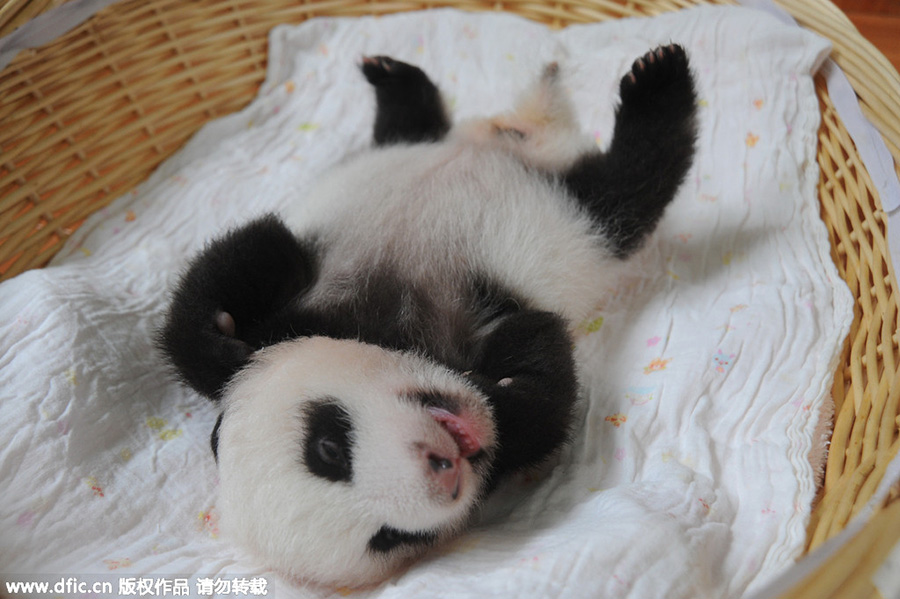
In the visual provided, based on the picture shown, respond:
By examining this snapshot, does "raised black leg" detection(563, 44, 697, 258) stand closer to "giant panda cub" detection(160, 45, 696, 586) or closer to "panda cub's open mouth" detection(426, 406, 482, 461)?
"giant panda cub" detection(160, 45, 696, 586)

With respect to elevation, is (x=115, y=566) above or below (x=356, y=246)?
below

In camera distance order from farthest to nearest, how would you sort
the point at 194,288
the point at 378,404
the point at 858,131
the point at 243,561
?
the point at 858,131 < the point at 194,288 < the point at 243,561 < the point at 378,404

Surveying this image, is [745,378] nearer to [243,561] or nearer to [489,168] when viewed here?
[489,168]

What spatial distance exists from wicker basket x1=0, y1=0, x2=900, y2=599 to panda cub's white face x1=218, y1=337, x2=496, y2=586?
59cm

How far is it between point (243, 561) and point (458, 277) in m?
0.69

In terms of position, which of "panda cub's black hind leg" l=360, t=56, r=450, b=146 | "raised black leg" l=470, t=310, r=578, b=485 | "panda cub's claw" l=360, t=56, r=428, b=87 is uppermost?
"panda cub's claw" l=360, t=56, r=428, b=87

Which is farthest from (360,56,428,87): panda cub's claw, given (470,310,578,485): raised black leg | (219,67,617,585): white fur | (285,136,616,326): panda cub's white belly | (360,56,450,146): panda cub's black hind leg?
(470,310,578,485): raised black leg

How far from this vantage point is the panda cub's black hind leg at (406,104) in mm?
1970

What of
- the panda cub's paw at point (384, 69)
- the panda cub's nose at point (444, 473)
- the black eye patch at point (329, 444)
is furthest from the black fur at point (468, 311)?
the panda cub's paw at point (384, 69)

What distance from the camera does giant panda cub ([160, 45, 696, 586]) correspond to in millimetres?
1188

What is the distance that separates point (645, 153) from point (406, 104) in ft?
2.12

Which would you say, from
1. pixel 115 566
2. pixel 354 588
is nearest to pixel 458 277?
pixel 354 588

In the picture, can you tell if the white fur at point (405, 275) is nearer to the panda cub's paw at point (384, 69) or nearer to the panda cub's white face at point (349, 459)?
the panda cub's white face at point (349, 459)

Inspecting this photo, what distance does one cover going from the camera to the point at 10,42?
1.72 m
